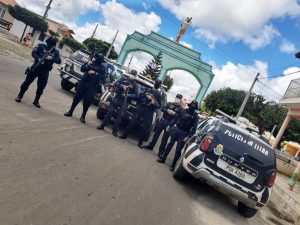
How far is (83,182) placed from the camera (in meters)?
5.45

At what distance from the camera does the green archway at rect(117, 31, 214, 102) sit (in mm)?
46438

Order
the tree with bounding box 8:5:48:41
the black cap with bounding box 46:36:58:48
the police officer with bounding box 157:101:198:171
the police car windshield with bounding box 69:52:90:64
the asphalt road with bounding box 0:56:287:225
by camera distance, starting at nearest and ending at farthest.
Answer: the asphalt road with bounding box 0:56:287:225
the police officer with bounding box 157:101:198:171
the black cap with bounding box 46:36:58:48
the police car windshield with bounding box 69:52:90:64
the tree with bounding box 8:5:48:41

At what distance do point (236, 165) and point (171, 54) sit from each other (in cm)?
4066

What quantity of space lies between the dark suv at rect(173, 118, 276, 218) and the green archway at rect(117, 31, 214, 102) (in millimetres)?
39154

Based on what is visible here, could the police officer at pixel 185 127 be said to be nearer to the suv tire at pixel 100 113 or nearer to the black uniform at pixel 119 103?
the black uniform at pixel 119 103

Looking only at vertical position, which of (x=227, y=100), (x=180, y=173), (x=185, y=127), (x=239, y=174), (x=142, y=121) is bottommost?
(x=180, y=173)

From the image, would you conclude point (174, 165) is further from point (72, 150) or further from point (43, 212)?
point (43, 212)

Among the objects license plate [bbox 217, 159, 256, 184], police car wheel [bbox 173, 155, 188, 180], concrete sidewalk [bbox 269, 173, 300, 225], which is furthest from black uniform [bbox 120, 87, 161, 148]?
concrete sidewalk [bbox 269, 173, 300, 225]

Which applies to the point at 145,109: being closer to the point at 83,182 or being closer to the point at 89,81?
the point at 89,81

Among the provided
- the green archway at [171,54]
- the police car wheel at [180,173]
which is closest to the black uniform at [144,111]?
the police car wheel at [180,173]

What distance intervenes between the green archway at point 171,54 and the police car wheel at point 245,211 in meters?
38.8

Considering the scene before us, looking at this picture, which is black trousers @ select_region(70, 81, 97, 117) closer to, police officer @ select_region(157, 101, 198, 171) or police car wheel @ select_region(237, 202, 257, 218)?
police officer @ select_region(157, 101, 198, 171)

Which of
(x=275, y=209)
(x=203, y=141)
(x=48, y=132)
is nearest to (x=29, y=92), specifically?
(x=48, y=132)

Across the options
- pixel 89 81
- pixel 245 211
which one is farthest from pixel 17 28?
pixel 245 211
